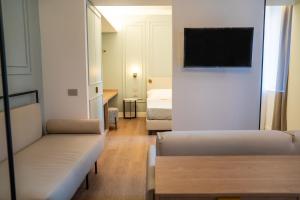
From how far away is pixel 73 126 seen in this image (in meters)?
3.30

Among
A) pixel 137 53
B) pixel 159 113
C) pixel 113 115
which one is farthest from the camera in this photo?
pixel 137 53

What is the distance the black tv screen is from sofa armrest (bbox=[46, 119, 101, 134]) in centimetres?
144

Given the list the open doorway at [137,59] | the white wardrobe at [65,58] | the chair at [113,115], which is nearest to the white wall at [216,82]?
the white wardrobe at [65,58]

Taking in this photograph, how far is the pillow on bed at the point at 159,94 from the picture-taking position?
6263 mm

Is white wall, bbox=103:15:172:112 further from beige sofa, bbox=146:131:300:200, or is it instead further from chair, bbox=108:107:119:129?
beige sofa, bbox=146:131:300:200

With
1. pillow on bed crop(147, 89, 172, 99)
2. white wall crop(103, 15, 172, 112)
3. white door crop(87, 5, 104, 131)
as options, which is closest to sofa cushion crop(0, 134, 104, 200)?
white door crop(87, 5, 104, 131)

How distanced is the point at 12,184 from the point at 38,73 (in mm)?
2397

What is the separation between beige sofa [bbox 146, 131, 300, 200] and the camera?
171 cm

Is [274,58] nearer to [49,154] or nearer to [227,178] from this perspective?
[227,178]

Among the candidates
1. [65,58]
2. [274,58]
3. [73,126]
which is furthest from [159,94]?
[73,126]

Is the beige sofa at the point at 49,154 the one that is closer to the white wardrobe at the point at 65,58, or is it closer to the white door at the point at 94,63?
the white wardrobe at the point at 65,58

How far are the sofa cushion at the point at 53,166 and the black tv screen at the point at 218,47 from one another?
65.3 inches

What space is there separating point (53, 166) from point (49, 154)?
1.13 feet

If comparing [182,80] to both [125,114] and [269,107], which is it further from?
[125,114]
